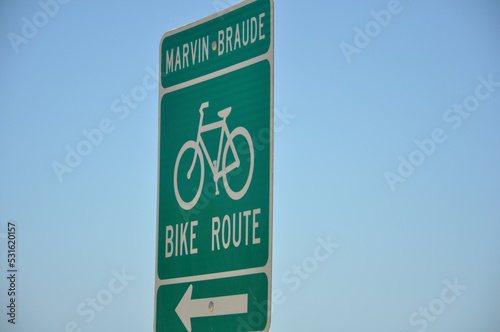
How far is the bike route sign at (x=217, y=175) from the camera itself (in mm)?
2834

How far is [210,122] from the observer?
321 centimetres

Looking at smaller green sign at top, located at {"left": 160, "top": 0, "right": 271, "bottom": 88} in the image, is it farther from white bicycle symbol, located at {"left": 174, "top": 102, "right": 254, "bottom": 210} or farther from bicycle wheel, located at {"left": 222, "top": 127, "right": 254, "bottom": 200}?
bicycle wheel, located at {"left": 222, "top": 127, "right": 254, "bottom": 200}

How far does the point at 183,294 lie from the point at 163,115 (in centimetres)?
93

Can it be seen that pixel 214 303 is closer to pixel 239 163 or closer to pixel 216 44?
pixel 239 163

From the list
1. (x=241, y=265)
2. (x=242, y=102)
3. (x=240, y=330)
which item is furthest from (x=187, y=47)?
(x=240, y=330)

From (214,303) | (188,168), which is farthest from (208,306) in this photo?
(188,168)

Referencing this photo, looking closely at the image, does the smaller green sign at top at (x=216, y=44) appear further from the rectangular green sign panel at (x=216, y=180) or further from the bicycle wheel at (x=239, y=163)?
the bicycle wheel at (x=239, y=163)

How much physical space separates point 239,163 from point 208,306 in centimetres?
62

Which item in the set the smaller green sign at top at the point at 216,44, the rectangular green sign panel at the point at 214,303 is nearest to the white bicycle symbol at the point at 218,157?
the smaller green sign at top at the point at 216,44

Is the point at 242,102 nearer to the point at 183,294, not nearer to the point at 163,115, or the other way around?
the point at 163,115

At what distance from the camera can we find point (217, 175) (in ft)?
10.1

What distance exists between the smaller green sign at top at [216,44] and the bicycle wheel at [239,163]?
1.19ft

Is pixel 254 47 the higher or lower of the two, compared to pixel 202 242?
higher

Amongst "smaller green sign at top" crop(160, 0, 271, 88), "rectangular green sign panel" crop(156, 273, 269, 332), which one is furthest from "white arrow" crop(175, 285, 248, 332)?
"smaller green sign at top" crop(160, 0, 271, 88)
